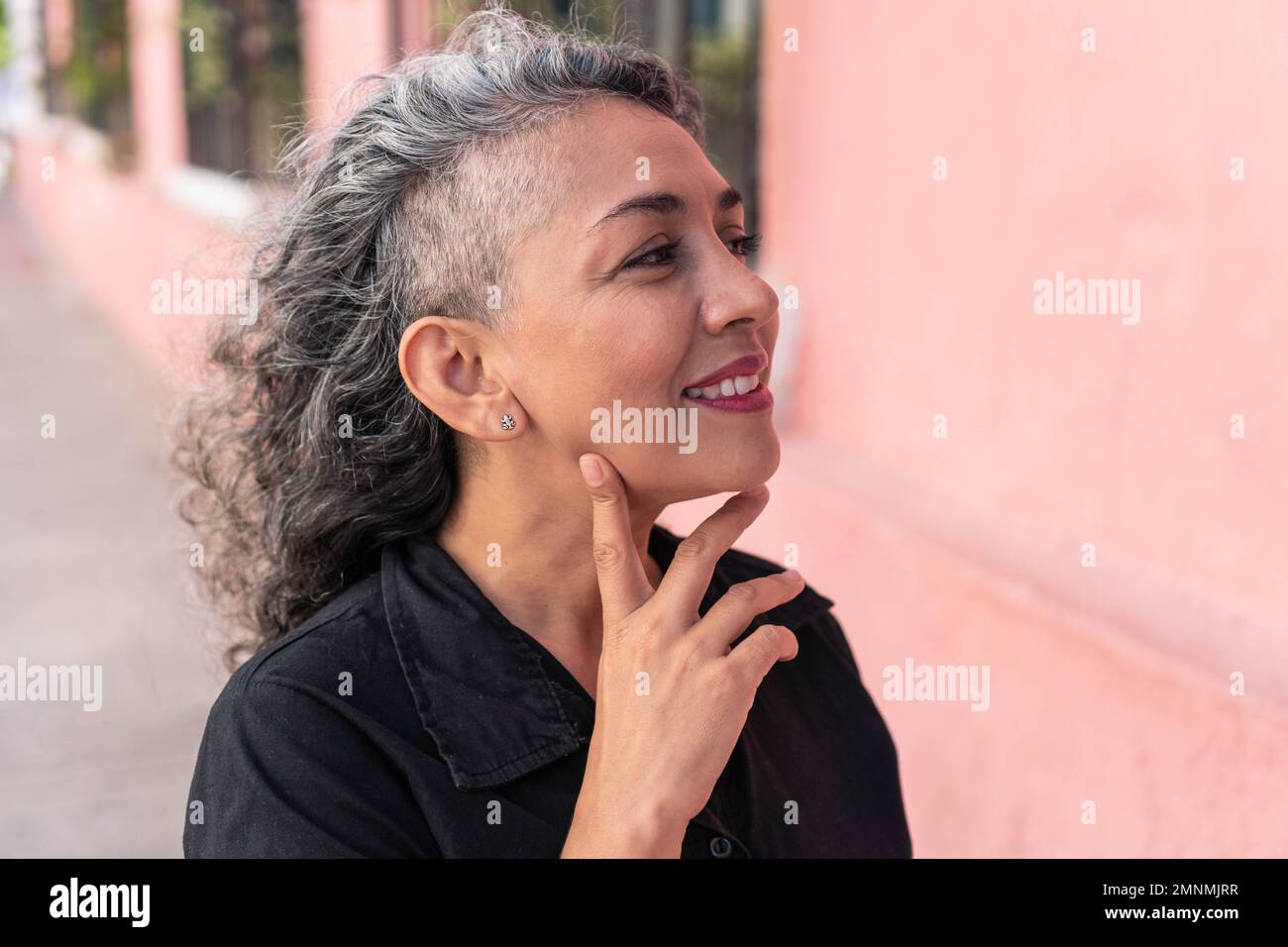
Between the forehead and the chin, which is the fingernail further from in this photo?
the forehead

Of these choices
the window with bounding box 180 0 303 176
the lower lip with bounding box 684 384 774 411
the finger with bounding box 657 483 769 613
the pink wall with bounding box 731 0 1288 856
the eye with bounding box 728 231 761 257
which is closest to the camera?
the finger with bounding box 657 483 769 613

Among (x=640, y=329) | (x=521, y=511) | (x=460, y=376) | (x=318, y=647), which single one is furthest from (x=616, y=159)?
(x=318, y=647)

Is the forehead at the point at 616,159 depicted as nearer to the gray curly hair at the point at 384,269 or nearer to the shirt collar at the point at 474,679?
the gray curly hair at the point at 384,269

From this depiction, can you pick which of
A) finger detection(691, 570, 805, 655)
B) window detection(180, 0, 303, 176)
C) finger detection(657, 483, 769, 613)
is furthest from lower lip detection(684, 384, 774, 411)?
window detection(180, 0, 303, 176)

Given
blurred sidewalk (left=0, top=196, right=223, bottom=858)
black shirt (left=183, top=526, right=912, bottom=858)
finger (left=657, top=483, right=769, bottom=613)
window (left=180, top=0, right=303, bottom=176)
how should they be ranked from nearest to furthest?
1. black shirt (left=183, top=526, right=912, bottom=858)
2. finger (left=657, top=483, right=769, bottom=613)
3. blurred sidewalk (left=0, top=196, right=223, bottom=858)
4. window (left=180, top=0, right=303, bottom=176)

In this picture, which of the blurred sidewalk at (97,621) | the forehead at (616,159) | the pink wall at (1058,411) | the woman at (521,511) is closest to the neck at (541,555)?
the woman at (521,511)

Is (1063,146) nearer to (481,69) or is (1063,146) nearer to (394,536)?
(481,69)

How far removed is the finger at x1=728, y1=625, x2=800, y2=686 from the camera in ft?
5.21

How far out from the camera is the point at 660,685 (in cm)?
157

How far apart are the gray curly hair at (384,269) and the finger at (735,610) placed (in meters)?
0.46

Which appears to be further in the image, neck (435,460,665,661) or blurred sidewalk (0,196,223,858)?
blurred sidewalk (0,196,223,858)

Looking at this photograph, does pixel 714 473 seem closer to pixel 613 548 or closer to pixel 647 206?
pixel 613 548

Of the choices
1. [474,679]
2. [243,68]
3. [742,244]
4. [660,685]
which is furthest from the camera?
[243,68]

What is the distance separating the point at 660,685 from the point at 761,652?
0.42ft
